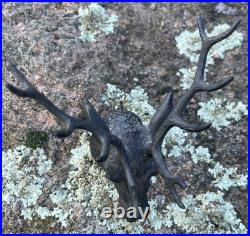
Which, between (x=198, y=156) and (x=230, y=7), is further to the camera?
(x=230, y=7)

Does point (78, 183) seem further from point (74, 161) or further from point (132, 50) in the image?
point (132, 50)

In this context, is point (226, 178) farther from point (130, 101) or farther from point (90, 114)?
point (90, 114)

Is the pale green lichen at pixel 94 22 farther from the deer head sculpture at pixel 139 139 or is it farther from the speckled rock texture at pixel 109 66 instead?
the deer head sculpture at pixel 139 139

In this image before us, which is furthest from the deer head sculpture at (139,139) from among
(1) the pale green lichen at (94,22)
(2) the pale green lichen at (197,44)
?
(1) the pale green lichen at (94,22)

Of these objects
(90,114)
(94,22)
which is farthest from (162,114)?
(94,22)

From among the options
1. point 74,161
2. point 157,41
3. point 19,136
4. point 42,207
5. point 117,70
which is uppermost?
point 157,41

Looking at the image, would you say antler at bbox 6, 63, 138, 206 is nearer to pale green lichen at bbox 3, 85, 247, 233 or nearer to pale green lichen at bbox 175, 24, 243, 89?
pale green lichen at bbox 3, 85, 247, 233

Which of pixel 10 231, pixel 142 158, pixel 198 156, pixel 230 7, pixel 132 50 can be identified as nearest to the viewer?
pixel 142 158

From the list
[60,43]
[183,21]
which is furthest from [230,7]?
[60,43]
